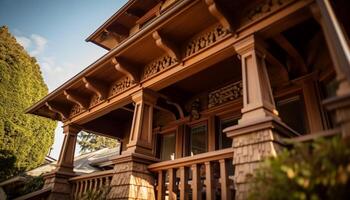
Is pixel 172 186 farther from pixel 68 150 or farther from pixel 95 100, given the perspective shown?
pixel 68 150

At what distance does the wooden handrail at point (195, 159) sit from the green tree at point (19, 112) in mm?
7789

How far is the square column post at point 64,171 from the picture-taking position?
6219 mm

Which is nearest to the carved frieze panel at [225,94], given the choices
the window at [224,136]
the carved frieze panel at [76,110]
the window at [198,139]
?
the window at [224,136]

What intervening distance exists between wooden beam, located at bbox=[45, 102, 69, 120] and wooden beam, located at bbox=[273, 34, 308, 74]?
5.80 meters

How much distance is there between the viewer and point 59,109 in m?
7.17

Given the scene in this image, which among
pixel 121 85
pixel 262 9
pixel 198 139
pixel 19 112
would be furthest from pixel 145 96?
pixel 19 112

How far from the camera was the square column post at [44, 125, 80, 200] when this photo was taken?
20.4ft

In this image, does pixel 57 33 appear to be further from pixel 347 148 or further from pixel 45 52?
pixel 347 148

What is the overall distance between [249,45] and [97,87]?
143 inches

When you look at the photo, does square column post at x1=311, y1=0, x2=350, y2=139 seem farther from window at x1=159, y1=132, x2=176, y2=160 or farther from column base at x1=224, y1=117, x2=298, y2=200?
window at x1=159, y1=132, x2=176, y2=160

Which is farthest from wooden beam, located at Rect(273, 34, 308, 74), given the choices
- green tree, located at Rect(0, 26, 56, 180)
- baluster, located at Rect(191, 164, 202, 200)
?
green tree, located at Rect(0, 26, 56, 180)

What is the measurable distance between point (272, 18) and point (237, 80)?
233cm

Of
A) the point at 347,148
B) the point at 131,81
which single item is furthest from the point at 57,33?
the point at 347,148

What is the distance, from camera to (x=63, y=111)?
723cm
